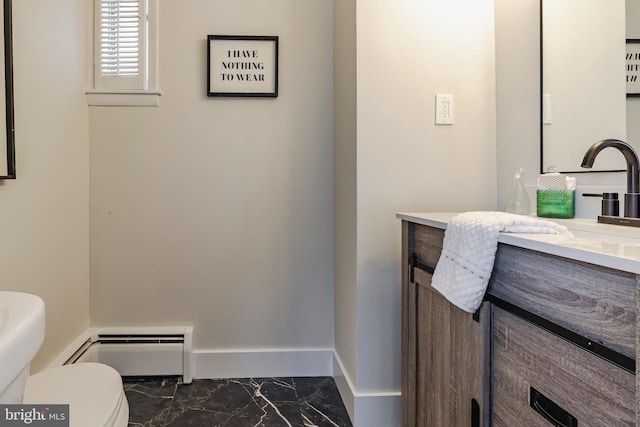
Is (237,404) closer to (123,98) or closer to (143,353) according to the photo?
(143,353)

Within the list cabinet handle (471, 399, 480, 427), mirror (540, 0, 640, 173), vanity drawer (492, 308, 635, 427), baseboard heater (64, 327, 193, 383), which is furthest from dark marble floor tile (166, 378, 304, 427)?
mirror (540, 0, 640, 173)

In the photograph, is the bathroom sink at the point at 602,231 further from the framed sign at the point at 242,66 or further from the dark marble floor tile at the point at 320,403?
the framed sign at the point at 242,66

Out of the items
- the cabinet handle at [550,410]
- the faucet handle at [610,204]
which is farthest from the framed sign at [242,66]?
the cabinet handle at [550,410]

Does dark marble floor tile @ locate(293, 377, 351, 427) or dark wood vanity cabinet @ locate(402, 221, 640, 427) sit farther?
dark marble floor tile @ locate(293, 377, 351, 427)

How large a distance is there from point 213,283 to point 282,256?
38 centimetres

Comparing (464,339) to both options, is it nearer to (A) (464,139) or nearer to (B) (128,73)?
(A) (464,139)

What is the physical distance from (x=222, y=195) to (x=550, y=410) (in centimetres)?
170

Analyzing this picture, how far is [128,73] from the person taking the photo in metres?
2.01

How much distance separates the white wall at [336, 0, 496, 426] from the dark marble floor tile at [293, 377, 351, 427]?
0.14m

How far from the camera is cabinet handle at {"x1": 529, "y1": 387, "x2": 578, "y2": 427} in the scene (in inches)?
Result: 25.0

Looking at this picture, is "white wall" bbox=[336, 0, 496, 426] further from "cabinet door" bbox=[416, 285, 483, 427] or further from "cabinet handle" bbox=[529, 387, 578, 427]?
"cabinet handle" bbox=[529, 387, 578, 427]

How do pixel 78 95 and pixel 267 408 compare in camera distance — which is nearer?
pixel 267 408

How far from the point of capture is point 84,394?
1.00 m

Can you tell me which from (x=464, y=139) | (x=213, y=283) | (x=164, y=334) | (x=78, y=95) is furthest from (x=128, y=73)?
(x=464, y=139)
